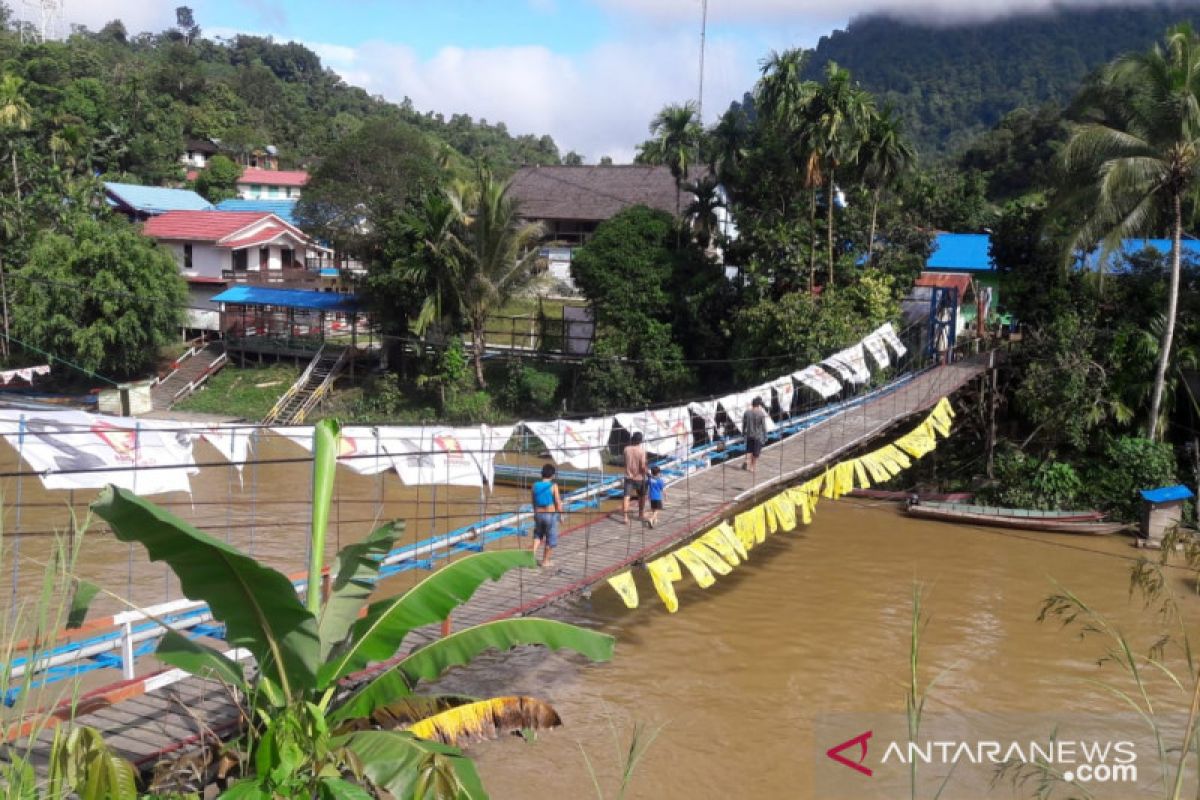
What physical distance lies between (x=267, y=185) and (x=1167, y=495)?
39.9 m

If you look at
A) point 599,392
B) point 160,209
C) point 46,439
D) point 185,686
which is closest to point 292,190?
point 160,209

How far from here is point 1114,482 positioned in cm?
1714

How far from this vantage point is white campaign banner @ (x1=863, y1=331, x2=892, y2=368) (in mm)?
18078

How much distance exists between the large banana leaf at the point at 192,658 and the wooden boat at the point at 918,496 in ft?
47.4

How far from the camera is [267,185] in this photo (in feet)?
151

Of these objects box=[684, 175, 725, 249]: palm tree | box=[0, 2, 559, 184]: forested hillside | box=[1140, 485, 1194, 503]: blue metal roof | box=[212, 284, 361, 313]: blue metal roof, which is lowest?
box=[1140, 485, 1194, 503]: blue metal roof

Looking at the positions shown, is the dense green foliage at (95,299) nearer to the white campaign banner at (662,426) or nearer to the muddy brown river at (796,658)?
the muddy brown river at (796,658)

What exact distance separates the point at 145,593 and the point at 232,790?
922 cm

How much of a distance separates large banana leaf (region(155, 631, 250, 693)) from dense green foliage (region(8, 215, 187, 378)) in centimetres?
2216

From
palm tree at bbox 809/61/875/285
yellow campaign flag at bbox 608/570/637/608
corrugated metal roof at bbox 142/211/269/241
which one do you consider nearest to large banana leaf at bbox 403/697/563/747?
yellow campaign flag at bbox 608/570/637/608

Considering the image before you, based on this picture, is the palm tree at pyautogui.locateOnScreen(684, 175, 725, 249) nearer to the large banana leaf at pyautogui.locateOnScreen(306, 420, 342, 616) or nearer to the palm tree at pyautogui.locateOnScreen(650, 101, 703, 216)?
the palm tree at pyautogui.locateOnScreen(650, 101, 703, 216)

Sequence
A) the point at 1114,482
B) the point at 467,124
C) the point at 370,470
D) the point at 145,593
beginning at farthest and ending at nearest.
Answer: the point at 467,124
the point at 1114,482
the point at 145,593
the point at 370,470

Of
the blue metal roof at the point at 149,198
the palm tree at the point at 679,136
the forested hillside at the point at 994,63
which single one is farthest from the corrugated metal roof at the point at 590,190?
the forested hillside at the point at 994,63

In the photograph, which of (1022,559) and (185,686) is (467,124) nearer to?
(1022,559)
